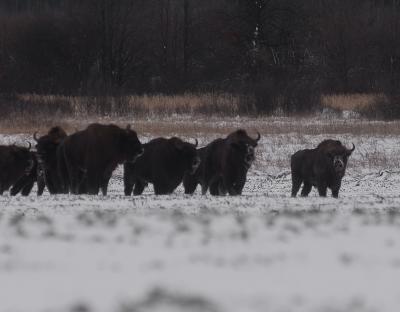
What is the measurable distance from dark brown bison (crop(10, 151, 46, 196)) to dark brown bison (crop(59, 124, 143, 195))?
2.13 meters

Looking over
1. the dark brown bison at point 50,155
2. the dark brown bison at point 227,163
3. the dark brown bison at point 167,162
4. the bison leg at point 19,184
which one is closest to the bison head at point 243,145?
the dark brown bison at point 227,163

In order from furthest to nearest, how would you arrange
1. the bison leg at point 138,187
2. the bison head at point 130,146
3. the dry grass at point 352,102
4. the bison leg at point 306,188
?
the dry grass at point 352,102, the bison leg at point 306,188, the bison leg at point 138,187, the bison head at point 130,146

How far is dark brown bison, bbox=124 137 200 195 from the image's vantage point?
1919 cm

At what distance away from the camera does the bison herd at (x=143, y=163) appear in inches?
716

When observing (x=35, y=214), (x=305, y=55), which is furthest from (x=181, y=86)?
(x=35, y=214)

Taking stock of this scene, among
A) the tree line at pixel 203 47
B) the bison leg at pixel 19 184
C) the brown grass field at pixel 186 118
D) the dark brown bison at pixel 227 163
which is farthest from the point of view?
the tree line at pixel 203 47

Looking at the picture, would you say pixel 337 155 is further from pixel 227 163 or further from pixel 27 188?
pixel 27 188

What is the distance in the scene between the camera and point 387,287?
25.6 feet

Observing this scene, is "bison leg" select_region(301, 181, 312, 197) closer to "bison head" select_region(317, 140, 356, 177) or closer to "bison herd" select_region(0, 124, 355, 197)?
"bison herd" select_region(0, 124, 355, 197)

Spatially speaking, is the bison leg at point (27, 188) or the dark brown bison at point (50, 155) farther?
the bison leg at point (27, 188)

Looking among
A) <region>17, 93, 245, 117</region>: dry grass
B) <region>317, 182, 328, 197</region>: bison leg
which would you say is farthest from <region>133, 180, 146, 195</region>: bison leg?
<region>17, 93, 245, 117</region>: dry grass

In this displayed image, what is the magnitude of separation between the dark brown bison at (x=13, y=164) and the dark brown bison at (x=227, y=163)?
12.5 feet

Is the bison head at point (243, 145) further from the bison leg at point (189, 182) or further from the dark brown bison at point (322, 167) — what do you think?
the bison leg at point (189, 182)

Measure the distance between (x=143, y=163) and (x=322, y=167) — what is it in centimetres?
380
